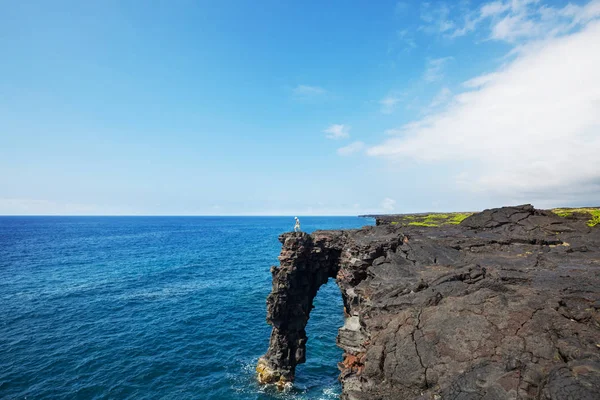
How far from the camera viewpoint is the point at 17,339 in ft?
130

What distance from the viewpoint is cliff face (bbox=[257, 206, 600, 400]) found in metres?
11.4

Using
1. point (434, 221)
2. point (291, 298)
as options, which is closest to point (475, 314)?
point (291, 298)

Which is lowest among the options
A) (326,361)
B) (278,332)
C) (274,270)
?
(326,361)

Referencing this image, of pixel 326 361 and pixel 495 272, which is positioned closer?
pixel 495 272

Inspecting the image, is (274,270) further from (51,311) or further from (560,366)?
(51,311)

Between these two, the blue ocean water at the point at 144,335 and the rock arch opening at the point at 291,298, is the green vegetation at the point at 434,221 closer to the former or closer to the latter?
the rock arch opening at the point at 291,298

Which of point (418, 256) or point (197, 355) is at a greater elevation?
point (418, 256)

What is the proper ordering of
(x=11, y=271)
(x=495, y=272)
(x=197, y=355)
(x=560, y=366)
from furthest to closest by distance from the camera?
(x=11, y=271) < (x=197, y=355) < (x=495, y=272) < (x=560, y=366)

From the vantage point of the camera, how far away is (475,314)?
15.3 m

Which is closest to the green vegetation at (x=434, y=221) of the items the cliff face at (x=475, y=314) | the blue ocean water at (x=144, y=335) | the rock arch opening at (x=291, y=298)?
the cliff face at (x=475, y=314)

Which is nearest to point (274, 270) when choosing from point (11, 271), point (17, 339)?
point (17, 339)

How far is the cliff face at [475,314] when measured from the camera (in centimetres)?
1138

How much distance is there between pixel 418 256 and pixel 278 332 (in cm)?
1986

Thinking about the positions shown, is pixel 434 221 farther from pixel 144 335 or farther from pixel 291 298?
pixel 144 335
